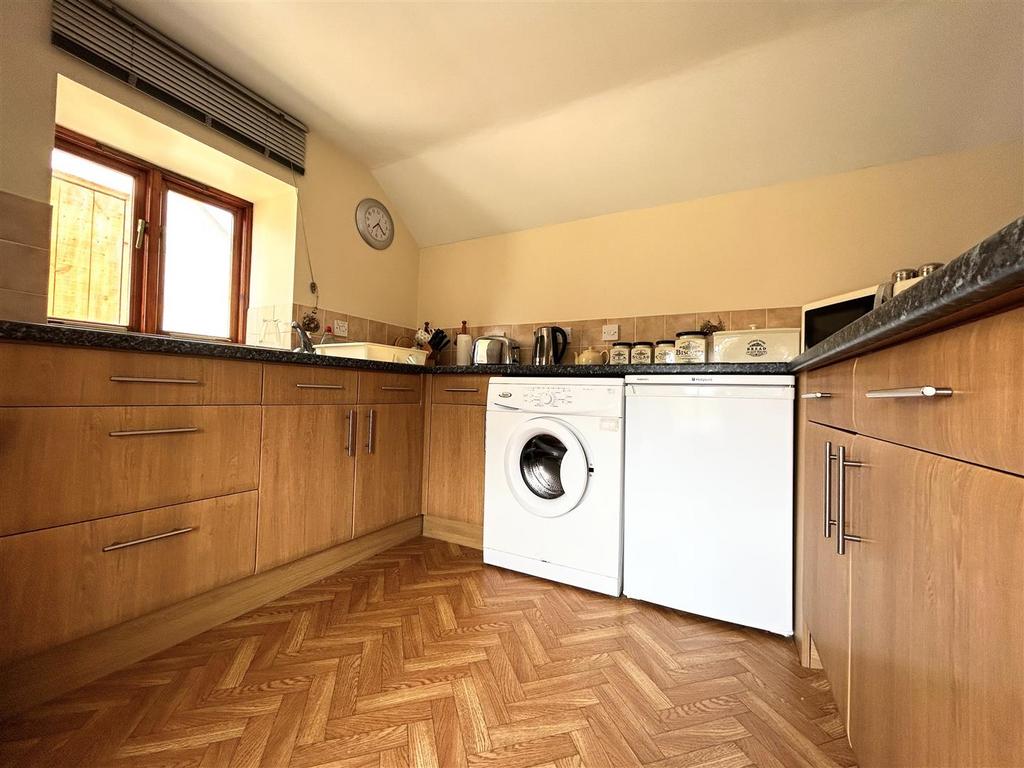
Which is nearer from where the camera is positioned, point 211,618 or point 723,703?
point 723,703

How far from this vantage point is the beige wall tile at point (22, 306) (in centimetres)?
145

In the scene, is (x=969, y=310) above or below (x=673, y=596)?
above


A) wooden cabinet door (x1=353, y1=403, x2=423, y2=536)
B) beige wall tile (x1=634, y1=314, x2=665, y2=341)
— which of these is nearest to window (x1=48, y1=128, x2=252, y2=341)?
wooden cabinet door (x1=353, y1=403, x2=423, y2=536)

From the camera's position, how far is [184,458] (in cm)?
131

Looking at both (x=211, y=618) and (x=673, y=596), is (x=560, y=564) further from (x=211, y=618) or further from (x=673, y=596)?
(x=211, y=618)

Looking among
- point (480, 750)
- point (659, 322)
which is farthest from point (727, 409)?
point (480, 750)

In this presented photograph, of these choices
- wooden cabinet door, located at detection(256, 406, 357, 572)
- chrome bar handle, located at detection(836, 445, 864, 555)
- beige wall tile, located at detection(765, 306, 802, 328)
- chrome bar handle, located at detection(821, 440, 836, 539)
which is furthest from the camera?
beige wall tile, located at detection(765, 306, 802, 328)

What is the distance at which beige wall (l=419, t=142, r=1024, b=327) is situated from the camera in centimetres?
185

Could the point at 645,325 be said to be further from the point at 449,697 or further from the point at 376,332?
the point at 449,697

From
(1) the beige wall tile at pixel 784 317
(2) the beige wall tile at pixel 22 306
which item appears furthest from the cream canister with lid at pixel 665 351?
(2) the beige wall tile at pixel 22 306

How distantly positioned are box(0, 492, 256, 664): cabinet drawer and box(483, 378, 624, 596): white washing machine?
3.32 feet

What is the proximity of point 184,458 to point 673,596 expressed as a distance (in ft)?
5.68

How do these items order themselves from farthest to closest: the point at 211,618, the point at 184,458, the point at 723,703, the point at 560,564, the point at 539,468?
the point at 539,468, the point at 560,564, the point at 211,618, the point at 184,458, the point at 723,703

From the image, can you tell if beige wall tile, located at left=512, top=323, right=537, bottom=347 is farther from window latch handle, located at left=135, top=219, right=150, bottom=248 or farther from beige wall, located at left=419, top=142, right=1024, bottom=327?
window latch handle, located at left=135, top=219, right=150, bottom=248
